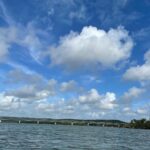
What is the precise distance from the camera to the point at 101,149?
7662cm

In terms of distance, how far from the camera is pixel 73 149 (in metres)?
73.6

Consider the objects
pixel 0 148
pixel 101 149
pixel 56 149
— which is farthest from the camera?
pixel 101 149

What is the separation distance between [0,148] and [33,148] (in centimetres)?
626

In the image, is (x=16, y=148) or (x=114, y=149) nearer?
(x=16, y=148)

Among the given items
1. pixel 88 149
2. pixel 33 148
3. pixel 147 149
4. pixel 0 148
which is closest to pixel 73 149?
pixel 88 149

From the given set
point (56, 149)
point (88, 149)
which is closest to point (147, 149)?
point (88, 149)

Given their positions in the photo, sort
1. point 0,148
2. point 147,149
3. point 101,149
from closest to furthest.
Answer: point 0,148
point 101,149
point 147,149

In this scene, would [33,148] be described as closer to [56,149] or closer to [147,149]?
[56,149]

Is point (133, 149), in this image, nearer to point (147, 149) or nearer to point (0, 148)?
point (147, 149)

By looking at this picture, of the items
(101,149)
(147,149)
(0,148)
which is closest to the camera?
(0,148)

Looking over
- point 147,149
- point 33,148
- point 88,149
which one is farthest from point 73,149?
point 147,149

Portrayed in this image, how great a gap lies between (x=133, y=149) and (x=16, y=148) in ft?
92.2

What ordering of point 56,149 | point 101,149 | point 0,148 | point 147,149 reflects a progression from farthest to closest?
point 147,149
point 101,149
point 56,149
point 0,148

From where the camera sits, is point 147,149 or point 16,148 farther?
point 147,149
